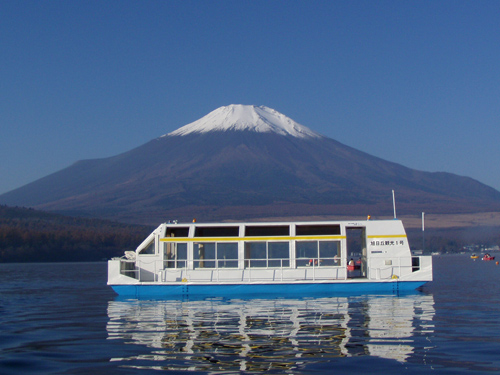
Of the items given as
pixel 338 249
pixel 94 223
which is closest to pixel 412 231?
pixel 94 223

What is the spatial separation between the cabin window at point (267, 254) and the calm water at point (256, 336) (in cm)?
328

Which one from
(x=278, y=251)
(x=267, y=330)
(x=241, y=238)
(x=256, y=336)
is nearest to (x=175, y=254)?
(x=241, y=238)

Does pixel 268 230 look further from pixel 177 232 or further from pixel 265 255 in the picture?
pixel 177 232

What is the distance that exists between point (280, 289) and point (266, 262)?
1788 millimetres

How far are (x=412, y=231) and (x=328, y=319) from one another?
175698 millimetres

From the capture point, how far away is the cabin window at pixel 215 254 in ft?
98.3

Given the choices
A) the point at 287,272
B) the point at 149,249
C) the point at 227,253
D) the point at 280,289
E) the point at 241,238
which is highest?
the point at 241,238

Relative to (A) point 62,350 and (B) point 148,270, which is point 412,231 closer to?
(B) point 148,270

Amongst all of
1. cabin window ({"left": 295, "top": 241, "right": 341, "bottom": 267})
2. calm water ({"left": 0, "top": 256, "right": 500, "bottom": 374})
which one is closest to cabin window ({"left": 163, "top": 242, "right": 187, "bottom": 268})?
calm water ({"left": 0, "top": 256, "right": 500, "bottom": 374})

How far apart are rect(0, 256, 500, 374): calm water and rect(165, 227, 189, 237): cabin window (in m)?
4.53

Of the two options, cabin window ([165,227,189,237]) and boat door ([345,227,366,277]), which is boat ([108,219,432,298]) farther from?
boat door ([345,227,366,277])

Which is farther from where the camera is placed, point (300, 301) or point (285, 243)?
point (285, 243)

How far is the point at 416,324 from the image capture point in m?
18.4

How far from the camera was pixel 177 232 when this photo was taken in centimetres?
3089
